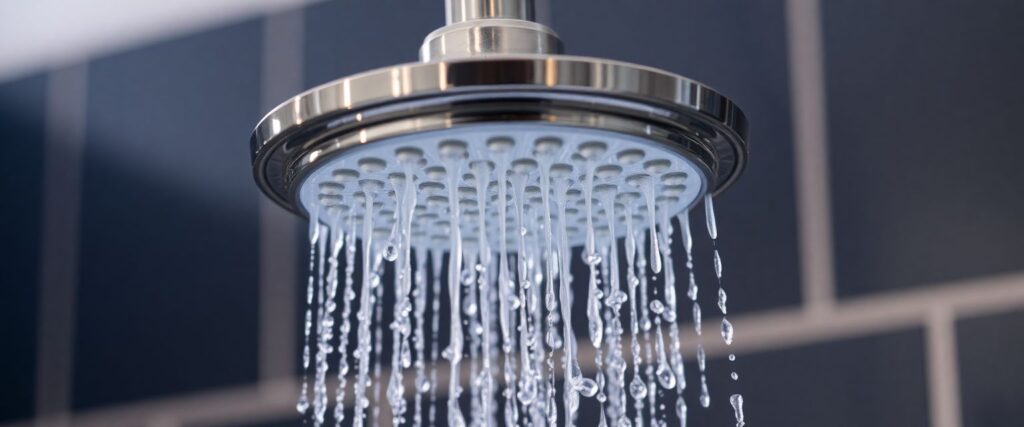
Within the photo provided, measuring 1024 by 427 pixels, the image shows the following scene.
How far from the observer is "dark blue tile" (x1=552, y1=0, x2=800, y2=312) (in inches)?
42.9

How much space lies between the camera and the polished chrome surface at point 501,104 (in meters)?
0.58

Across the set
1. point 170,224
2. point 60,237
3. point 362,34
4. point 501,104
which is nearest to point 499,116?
point 501,104

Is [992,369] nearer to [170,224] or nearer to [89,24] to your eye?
[170,224]

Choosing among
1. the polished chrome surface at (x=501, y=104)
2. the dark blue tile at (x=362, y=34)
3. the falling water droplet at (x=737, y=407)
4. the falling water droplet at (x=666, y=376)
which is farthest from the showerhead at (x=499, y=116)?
the dark blue tile at (x=362, y=34)

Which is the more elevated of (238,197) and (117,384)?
(238,197)

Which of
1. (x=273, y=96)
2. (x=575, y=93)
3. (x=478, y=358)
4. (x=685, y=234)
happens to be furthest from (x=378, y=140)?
(x=273, y=96)

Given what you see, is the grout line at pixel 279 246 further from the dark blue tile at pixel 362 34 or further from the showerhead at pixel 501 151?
the showerhead at pixel 501 151

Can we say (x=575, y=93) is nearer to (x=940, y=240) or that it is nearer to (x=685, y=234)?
(x=685, y=234)

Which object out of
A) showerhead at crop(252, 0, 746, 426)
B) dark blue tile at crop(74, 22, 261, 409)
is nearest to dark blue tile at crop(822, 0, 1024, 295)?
showerhead at crop(252, 0, 746, 426)

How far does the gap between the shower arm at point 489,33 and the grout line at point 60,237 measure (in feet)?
3.06

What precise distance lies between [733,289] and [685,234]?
0.39 metres

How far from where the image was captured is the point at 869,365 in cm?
103

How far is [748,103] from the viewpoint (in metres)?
1.12

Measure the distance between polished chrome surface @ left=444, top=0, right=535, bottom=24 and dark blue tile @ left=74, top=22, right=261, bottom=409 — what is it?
2.50 ft
